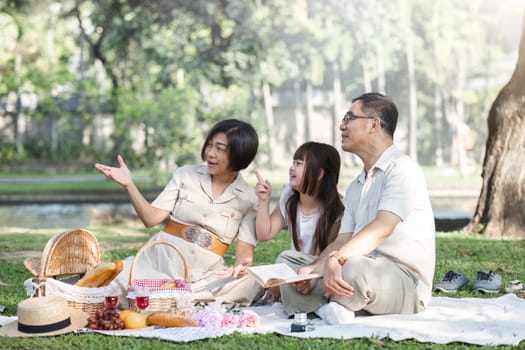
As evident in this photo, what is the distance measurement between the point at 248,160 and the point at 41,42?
2808cm

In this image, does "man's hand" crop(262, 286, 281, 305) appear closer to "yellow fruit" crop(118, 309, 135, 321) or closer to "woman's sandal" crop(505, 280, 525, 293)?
"yellow fruit" crop(118, 309, 135, 321)

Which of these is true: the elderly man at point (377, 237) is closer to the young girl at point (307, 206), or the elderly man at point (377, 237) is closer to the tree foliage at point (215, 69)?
the young girl at point (307, 206)

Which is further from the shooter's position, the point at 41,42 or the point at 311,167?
the point at 41,42

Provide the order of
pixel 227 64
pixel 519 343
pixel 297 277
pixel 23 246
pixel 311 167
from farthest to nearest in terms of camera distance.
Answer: pixel 227 64 < pixel 23 246 < pixel 311 167 < pixel 297 277 < pixel 519 343

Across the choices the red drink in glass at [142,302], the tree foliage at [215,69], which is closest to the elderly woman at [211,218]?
the red drink in glass at [142,302]

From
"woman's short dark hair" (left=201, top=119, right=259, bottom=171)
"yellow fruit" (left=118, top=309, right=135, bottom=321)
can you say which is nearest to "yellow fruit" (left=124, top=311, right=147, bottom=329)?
"yellow fruit" (left=118, top=309, right=135, bottom=321)

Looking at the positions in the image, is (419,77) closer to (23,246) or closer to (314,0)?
(314,0)

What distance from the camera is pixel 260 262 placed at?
7652mm

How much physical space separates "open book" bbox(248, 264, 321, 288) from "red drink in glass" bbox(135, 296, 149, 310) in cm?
61

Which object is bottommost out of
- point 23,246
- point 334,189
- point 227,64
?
point 23,246

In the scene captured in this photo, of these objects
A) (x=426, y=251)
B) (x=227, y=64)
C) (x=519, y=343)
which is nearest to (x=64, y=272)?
(x=426, y=251)

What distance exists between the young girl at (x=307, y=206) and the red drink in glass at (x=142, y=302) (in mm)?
857

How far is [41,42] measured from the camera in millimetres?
31484

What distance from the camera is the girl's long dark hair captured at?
4.99 meters
